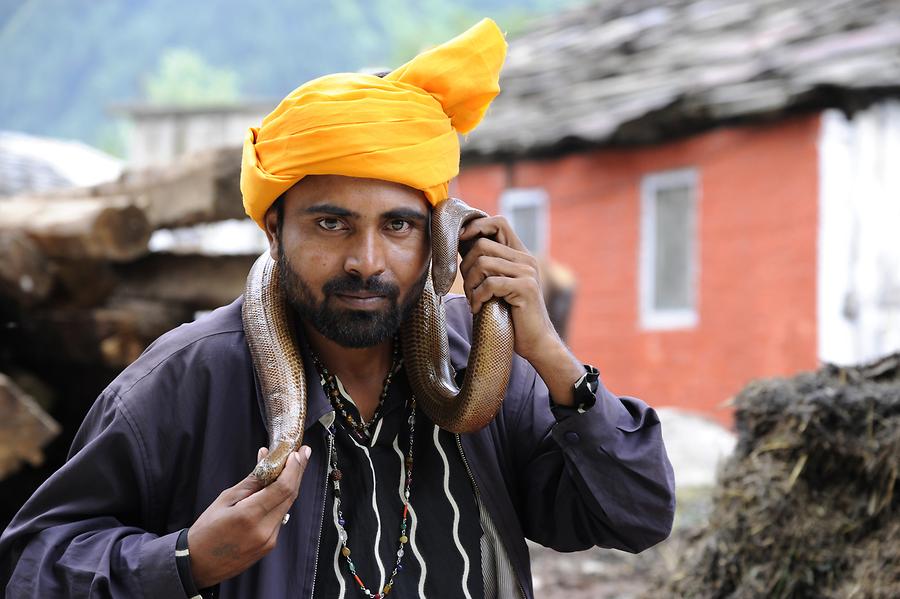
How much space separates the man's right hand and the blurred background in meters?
1.27

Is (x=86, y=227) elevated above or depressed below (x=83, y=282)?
above

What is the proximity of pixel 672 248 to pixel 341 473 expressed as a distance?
35.8 ft

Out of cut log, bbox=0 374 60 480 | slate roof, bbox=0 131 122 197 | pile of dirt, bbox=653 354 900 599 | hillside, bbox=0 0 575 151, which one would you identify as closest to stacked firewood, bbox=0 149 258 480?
cut log, bbox=0 374 60 480

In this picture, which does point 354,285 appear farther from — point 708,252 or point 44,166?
point 708,252

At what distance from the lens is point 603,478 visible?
103 inches

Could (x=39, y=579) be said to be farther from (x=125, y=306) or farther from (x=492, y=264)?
(x=125, y=306)

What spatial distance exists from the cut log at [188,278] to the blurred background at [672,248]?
1cm

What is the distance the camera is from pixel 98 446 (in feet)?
8.03

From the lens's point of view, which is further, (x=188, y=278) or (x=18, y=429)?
(x=188, y=278)

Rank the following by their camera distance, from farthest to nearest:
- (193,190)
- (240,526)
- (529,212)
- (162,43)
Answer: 1. (162,43)
2. (529,212)
3. (193,190)
4. (240,526)

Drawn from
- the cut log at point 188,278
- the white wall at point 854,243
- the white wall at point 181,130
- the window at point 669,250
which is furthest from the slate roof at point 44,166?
the white wall at point 181,130

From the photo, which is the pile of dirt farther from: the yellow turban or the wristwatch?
the yellow turban

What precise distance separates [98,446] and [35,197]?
161 inches

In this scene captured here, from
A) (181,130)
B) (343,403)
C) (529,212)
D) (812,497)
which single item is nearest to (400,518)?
(343,403)
